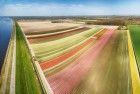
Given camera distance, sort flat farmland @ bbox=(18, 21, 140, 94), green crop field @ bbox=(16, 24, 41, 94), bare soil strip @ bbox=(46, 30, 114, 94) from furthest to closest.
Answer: bare soil strip @ bbox=(46, 30, 114, 94), flat farmland @ bbox=(18, 21, 140, 94), green crop field @ bbox=(16, 24, 41, 94)

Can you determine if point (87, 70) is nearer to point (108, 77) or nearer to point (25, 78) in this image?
point (108, 77)

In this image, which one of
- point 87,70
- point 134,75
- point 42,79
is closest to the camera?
point 42,79

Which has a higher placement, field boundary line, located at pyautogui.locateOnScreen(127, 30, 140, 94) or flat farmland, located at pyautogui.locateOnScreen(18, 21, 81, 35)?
field boundary line, located at pyautogui.locateOnScreen(127, 30, 140, 94)

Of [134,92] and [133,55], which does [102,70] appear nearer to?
[134,92]

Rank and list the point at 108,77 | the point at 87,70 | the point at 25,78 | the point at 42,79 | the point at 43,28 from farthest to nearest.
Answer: the point at 43,28, the point at 87,70, the point at 25,78, the point at 108,77, the point at 42,79

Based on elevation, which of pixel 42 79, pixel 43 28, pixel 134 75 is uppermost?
pixel 42 79

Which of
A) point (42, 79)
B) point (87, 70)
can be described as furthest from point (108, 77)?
point (42, 79)

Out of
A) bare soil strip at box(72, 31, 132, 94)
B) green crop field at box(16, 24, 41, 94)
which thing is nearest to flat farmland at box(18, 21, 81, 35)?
green crop field at box(16, 24, 41, 94)

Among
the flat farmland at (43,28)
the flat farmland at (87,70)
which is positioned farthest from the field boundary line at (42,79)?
the flat farmland at (43,28)

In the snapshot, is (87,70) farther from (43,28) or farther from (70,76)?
(43,28)

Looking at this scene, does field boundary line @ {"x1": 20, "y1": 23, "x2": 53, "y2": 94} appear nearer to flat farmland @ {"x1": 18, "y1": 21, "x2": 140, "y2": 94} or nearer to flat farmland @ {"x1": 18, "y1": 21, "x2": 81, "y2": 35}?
flat farmland @ {"x1": 18, "y1": 21, "x2": 140, "y2": 94}

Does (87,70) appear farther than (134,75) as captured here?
Yes

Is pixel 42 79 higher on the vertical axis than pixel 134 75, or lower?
higher
